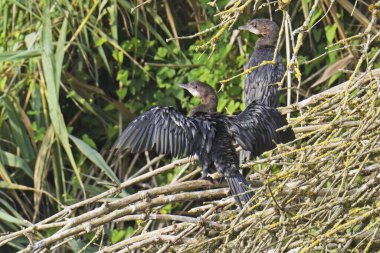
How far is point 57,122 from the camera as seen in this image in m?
5.32

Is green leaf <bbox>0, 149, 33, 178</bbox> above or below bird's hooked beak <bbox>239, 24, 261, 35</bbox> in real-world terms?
below

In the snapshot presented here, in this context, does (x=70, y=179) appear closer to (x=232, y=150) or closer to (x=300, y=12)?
(x=300, y=12)

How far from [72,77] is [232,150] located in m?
2.20

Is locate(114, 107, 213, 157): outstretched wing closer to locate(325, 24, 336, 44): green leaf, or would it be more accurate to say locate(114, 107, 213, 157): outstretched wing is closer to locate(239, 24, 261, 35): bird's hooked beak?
locate(239, 24, 261, 35): bird's hooked beak

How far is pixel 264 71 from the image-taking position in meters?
5.45

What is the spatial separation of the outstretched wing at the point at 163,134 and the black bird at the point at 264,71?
0.97 m

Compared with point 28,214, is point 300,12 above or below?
above

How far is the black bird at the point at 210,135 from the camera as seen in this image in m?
4.18

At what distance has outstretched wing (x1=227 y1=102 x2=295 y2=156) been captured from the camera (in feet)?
13.9

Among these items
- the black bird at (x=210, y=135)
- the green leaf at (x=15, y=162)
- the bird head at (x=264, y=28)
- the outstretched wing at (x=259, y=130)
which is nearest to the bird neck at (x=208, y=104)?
→ the black bird at (x=210, y=135)

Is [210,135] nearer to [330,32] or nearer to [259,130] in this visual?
[259,130]

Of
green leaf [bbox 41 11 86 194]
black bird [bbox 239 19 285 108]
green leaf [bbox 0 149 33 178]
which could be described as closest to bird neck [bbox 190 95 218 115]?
black bird [bbox 239 19 285 108]

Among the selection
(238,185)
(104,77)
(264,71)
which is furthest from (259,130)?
(104,77)

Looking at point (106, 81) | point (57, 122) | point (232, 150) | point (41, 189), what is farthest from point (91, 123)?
point (232, 150)
